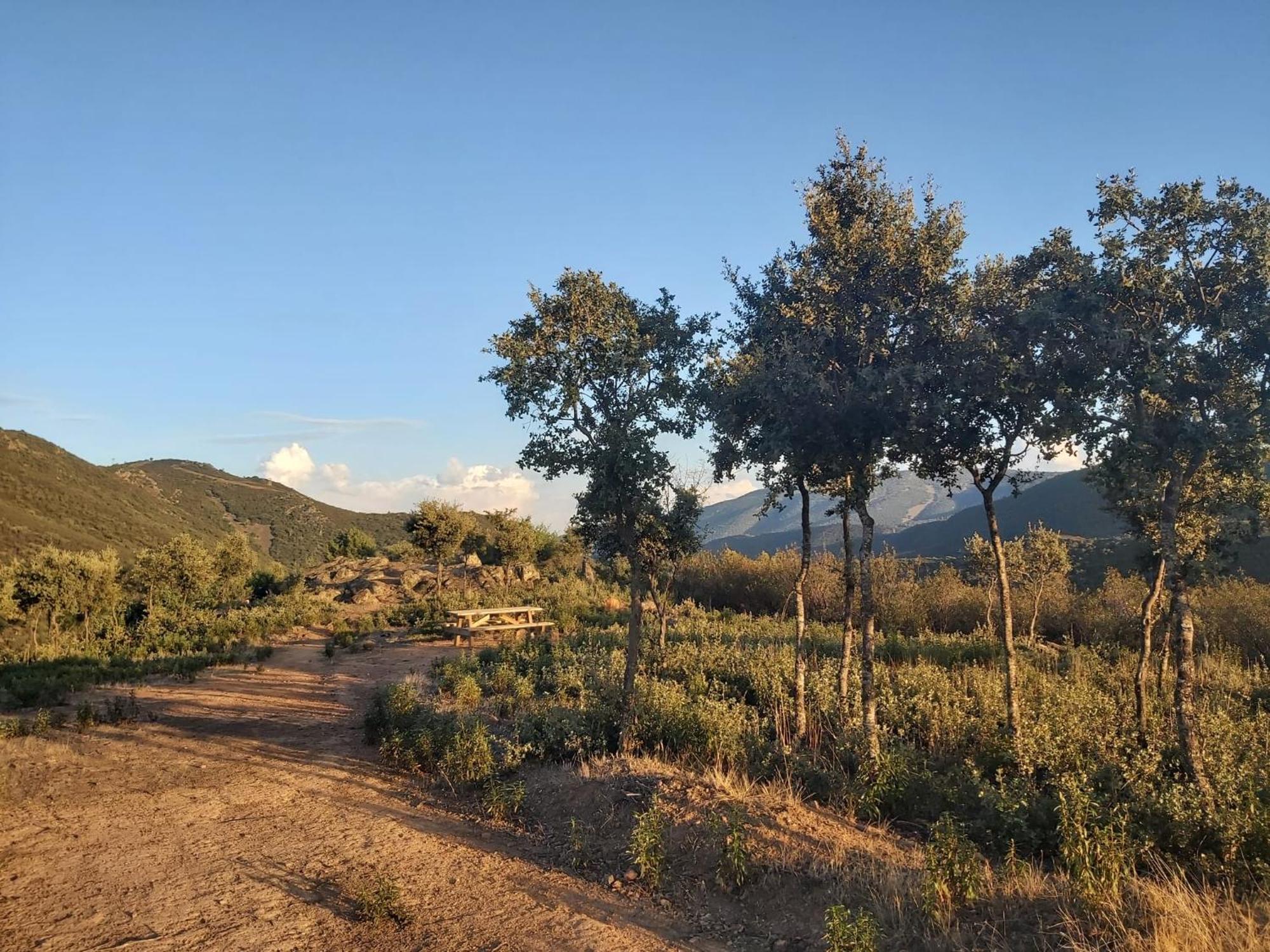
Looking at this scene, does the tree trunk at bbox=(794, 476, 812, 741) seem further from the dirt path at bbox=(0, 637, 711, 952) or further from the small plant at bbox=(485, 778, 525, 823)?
the dirt path at bbox=(0, 637, 711, 952)

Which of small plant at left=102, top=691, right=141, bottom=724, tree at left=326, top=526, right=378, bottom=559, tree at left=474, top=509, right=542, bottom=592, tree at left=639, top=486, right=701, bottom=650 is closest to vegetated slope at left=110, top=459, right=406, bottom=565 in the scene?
tree at left=326, top=526, right=378, bottom=559

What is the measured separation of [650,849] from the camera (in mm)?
6422

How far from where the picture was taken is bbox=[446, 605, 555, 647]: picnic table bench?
70.5 ft

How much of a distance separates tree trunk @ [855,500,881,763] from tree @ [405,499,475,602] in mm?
26516

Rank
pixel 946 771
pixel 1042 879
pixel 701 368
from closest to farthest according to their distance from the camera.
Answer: pixel 1042 879 → pixel 946 771 → pixel 701 368

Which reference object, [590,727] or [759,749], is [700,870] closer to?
[759,749]

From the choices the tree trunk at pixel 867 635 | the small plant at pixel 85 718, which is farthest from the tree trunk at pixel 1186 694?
the small plant at pixel 85 718

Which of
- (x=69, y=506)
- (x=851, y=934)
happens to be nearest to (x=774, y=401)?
(x=851, y=934)

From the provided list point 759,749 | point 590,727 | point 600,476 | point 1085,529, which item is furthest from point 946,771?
point 1085,529

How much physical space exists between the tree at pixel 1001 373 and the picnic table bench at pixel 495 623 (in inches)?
622

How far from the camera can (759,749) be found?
907 cm

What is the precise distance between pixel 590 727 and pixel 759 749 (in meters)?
2.68

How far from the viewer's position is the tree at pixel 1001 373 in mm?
8109

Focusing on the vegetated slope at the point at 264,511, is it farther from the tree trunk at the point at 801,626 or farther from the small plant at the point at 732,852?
the small plant at the point at 732,852
